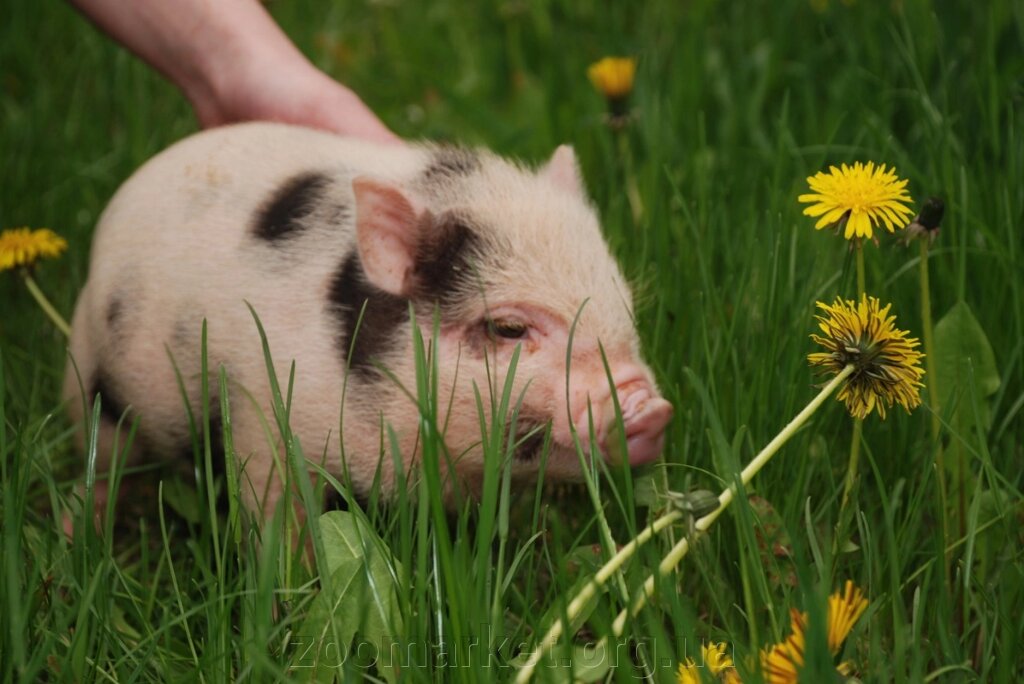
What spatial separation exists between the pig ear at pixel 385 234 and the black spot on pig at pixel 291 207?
0.56 ft

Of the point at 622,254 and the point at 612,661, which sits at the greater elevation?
the point at 622,254

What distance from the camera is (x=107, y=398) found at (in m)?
2.50

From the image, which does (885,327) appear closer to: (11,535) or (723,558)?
(723,558)

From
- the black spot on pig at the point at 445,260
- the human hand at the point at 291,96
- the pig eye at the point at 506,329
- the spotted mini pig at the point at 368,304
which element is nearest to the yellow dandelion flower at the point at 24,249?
the spotted mini pig at the point at 368,304

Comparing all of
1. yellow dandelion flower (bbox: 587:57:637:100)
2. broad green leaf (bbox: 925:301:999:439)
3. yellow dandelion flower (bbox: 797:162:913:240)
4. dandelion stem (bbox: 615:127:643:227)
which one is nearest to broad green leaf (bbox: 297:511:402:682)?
yellow dandelion flower (bbox: 797:162:913:240)

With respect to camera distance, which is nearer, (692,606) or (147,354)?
(692,606)

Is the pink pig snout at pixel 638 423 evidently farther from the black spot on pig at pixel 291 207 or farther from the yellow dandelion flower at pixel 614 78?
the yellow dandelion flower at pixel 614 78

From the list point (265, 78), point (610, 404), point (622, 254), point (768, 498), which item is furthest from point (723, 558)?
point (265, 78)

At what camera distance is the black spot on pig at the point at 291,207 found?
7.72 feet

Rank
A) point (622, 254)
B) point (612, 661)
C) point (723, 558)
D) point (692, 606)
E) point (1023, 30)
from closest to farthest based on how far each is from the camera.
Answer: point (612, 661), point (692, 606), point (723, 558), point (622, 254), point (1023, 30)

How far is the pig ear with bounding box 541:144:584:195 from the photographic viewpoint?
247cm

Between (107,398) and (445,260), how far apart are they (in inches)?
31.9

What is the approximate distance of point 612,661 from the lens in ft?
5.45

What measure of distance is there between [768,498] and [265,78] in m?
1.63
